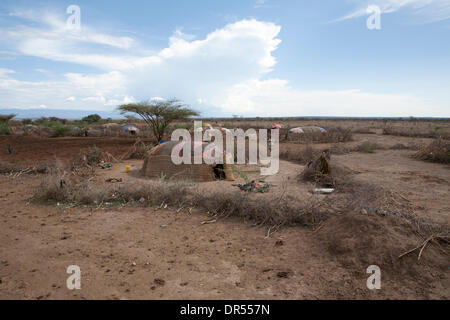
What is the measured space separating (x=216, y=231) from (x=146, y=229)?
1.05m

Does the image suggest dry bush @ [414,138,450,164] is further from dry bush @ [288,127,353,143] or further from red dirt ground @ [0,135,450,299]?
dry bush @ [288,127,353,143]

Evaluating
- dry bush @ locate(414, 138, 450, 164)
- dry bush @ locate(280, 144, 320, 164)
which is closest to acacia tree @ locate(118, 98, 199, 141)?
dry bush @ locate(280, 144, 320, 164)

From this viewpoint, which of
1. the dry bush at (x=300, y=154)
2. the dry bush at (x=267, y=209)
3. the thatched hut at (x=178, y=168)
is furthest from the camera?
the dry bush at (x=300, y=154)

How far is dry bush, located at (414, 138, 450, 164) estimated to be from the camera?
945 cm

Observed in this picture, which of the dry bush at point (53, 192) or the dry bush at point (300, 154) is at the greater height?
the dry bush at point (300, 154)

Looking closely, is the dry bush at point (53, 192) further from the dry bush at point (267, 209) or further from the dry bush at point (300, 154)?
the dry bush at point (300, 154)

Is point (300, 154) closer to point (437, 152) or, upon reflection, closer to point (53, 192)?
point (437, 152)

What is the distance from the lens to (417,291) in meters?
2.54

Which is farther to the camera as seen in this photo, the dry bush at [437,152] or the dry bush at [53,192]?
the dry bush at [437,152]

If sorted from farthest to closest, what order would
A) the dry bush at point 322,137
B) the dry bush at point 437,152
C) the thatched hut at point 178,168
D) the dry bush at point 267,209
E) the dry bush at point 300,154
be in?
→ 1. the dry bush at point 322,137
2. the dry bush at point 300,154
3. the dry bush at point 437,152
4. the thatched hut at point 178,168
5. the dry bush at point 267,209

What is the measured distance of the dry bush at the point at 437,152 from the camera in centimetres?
Result: 945

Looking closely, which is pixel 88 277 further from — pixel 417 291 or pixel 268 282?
pixel 417 291

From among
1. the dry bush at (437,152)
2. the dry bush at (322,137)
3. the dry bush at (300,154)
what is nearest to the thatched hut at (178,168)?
the dry bush at (300,154)

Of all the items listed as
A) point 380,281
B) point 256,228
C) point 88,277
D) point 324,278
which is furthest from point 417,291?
point 88,277
